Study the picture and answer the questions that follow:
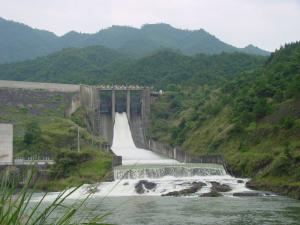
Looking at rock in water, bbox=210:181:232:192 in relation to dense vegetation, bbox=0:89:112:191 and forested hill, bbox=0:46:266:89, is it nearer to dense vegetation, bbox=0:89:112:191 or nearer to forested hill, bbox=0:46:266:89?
dense vegetation, bbox=0:89:112:191

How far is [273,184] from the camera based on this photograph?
4103 centimetres

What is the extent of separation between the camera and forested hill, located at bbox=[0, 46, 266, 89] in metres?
101

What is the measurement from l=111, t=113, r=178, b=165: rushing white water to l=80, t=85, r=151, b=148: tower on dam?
2.16 feet

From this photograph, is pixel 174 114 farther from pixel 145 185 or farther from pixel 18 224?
pixel 18 224

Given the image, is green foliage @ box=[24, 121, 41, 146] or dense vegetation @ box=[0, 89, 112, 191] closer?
dense vegetation @ box=[0, 89, 112, 191]

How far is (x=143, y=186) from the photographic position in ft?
141

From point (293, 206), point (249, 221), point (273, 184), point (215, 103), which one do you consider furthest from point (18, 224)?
point (215, 103)

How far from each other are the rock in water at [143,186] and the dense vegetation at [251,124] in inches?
281

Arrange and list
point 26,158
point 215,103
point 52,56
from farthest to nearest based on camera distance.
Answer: point 52,56
point 215,103
point 26,158

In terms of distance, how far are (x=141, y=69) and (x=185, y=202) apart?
71268mm

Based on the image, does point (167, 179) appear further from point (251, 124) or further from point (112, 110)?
point (112, 110)

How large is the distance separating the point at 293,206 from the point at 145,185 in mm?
13410

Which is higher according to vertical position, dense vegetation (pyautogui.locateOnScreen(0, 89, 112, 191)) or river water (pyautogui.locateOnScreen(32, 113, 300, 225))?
dense vegetation (pyautogui.locateOnScreen(0, 89, 112, 191))

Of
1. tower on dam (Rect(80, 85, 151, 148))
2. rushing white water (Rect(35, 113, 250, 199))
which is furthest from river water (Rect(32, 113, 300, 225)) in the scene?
tower on dam (Rect(80, 85, 151, 148))
